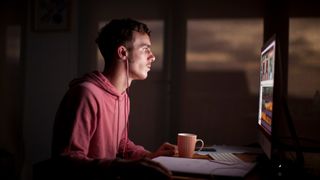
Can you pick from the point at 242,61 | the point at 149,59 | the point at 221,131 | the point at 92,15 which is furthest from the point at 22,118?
the point at 149,59

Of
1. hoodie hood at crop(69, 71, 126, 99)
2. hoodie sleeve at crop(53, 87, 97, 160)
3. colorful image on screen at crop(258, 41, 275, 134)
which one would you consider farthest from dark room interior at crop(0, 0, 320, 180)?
hoodie sleeve at crop(53, 87, 97, 160)

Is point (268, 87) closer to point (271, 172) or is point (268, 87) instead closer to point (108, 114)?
point (271, 172)

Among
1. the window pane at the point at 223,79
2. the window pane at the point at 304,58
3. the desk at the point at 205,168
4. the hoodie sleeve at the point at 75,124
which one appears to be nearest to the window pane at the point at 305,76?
the window pane at the point at 304,58

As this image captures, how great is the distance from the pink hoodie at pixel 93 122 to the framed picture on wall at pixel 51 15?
2.11 m

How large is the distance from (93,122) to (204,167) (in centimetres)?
41

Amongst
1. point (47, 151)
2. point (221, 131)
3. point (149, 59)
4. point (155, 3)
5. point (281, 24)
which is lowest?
point (47, 151)

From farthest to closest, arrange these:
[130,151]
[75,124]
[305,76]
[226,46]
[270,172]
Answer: [226,46], [305,76], [130,151], [270,172], [75,124]

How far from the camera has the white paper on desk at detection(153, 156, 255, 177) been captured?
4.07 ft

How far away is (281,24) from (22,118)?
2.55 metres

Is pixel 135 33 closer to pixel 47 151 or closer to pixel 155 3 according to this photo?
pixel 155 3

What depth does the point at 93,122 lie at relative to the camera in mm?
1336

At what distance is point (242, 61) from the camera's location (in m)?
3.24

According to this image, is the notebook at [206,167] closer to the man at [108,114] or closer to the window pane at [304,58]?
the man at [108,114]

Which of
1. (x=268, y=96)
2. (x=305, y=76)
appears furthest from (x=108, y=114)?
(x=305, y=76)
